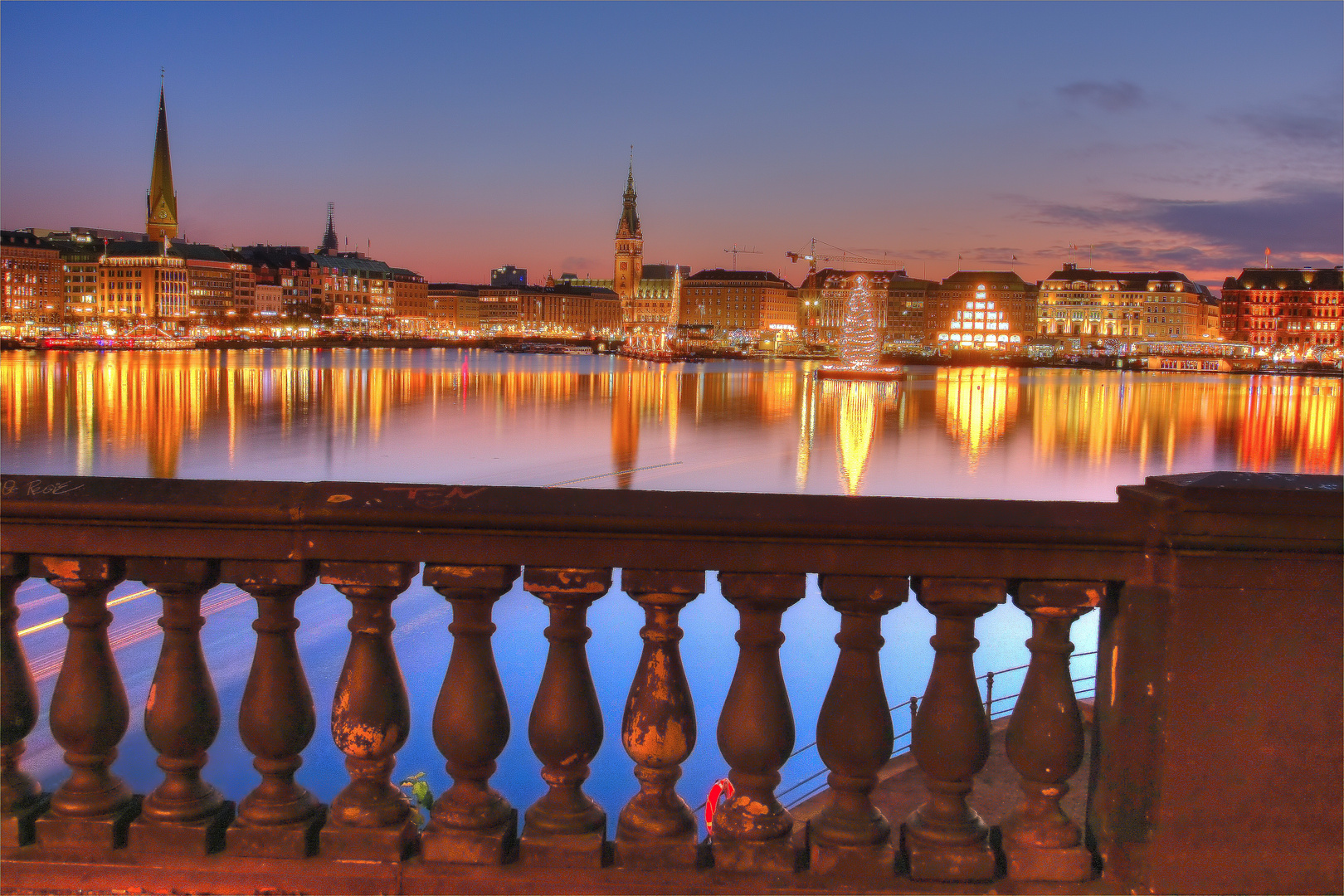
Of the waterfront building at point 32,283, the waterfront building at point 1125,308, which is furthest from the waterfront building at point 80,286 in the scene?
the waterfront building at point 1125,308

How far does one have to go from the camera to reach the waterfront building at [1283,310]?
155 m

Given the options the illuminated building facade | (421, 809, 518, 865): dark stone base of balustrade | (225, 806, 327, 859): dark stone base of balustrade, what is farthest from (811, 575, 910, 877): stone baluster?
the illuminated building facade

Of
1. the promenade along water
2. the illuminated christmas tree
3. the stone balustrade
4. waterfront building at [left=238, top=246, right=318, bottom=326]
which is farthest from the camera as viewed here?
waterfront building at [left=238, top=246, right=318, bottom=326]

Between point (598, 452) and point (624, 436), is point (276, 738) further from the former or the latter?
point (624, 436)

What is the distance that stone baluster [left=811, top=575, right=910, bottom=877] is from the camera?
2188 millimetres

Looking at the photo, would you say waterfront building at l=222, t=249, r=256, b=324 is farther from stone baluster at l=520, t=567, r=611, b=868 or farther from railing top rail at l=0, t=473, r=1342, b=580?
stone baluster at l=520, t=567, r=611, b=868

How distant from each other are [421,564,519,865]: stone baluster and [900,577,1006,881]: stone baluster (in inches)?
34.8

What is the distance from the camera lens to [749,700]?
2215 millimetres

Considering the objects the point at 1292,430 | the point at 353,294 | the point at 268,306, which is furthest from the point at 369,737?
the point at 353,294

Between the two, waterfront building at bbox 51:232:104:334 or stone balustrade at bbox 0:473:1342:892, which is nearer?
stone balustrade at bbox 0:473:1342:892

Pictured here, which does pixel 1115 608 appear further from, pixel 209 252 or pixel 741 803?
pixel 209 252

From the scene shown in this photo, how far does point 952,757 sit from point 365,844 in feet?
4.11

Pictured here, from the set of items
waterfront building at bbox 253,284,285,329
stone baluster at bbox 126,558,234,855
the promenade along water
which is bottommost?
the promenade along water

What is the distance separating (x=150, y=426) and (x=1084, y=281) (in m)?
161
